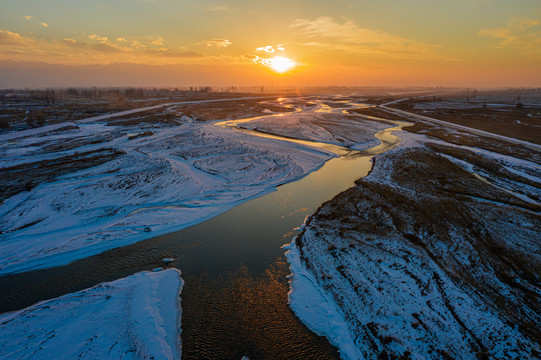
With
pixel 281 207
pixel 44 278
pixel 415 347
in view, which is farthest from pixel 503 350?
pixel 44 278

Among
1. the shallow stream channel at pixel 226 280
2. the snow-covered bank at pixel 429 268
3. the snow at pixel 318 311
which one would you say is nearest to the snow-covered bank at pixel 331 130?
the snow-covered bank at pixel 429 268

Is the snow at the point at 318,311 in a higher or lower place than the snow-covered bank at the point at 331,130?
lower

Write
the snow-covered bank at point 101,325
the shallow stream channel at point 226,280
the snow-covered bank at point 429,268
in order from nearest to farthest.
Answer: the snow-covered bank at point 101,325 < the snow-covered bank at point 429,268 < the shallow stream channel at point 226,280

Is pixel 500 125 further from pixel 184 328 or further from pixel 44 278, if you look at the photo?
pixel 44 278

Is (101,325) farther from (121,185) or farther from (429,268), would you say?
(121,185)

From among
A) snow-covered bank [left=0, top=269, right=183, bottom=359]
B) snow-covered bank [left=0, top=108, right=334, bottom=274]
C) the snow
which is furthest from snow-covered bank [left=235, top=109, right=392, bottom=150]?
snow-covered bank [left=0, top=269, right=183, bottom=359]

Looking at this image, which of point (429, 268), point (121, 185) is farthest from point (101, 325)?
point (121, 185)

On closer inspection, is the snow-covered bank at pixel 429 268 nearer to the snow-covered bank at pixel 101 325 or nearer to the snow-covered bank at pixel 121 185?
the snow-covered bank at pixel 101 325
